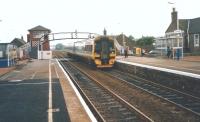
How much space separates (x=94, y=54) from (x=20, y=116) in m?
23.4

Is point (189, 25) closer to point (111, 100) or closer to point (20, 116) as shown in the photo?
point (111, 100)

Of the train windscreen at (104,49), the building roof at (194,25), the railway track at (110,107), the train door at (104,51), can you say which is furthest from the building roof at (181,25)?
the railway track at (110,107)

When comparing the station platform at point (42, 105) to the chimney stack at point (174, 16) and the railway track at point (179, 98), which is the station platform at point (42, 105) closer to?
the railway track at point (179, 98)

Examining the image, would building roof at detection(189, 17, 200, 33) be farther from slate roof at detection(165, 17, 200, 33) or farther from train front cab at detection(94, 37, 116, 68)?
train front cab at detection(94, 37, 116, 68)

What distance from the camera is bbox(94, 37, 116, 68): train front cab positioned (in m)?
37.1

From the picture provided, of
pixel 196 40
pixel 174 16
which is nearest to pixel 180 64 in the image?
pixel 196 40

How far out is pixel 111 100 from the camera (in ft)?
59.9

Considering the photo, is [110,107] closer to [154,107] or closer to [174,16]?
[154,107]

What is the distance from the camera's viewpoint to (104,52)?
37.2m

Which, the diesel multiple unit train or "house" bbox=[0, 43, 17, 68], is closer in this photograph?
the diesel multiple unit train

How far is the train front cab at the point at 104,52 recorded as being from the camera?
122ft

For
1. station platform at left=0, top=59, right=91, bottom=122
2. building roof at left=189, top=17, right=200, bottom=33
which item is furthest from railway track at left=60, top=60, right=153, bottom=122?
building roof at left=189, top=17, right=200, bottom=33

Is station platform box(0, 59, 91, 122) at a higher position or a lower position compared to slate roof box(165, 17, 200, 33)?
lower

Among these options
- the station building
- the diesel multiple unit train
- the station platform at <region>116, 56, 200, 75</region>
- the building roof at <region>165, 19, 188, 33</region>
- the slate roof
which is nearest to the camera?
the station platform at <region>116, 56, 200, 75</region>
